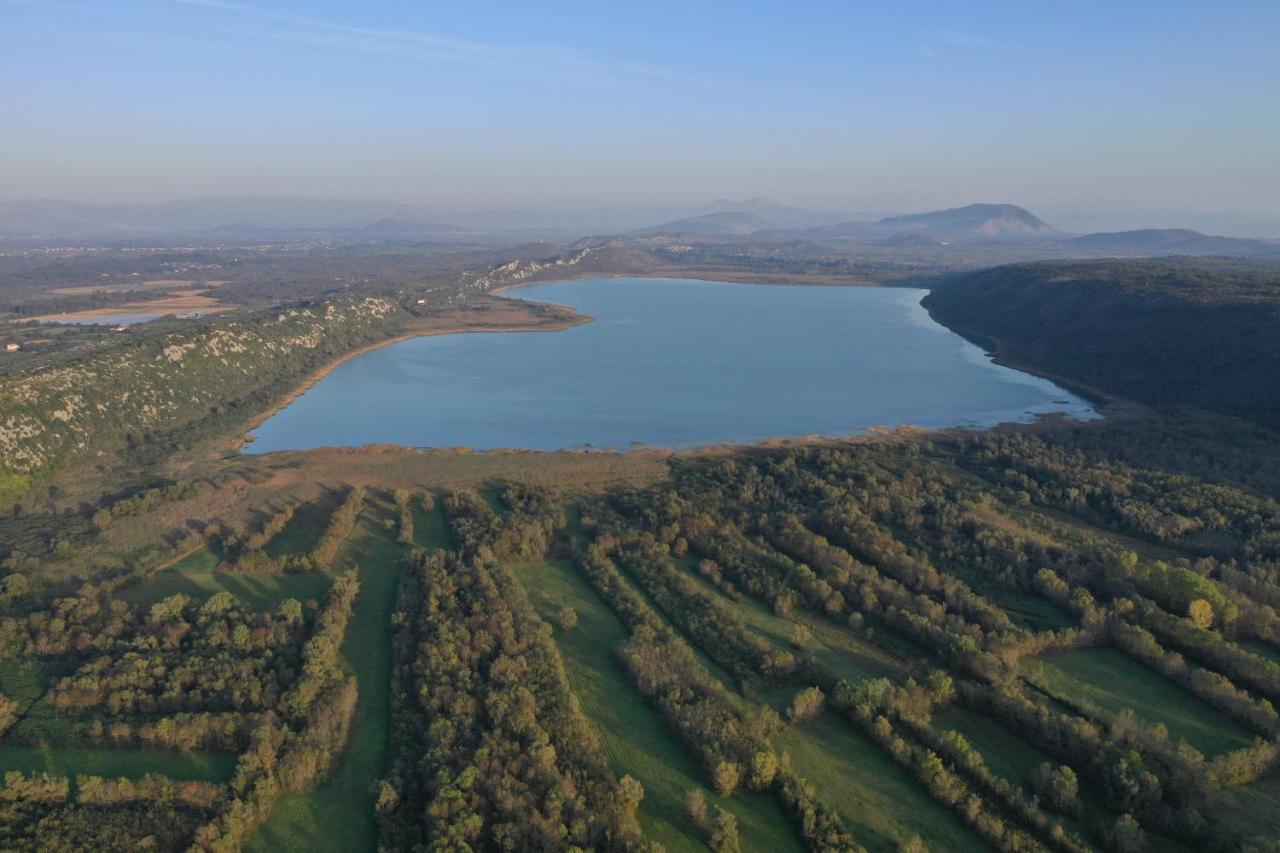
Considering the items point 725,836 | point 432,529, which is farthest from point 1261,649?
point 432,529

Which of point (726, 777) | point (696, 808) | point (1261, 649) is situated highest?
point (1261, 649)

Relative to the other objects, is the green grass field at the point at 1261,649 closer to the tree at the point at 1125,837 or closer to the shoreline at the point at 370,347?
the tree at the point at 1125,837

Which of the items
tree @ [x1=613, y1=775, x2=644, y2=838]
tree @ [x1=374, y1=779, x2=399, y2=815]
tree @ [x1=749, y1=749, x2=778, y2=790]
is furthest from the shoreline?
tree @ [x1=749, y1=749, x2=778, y2=790]

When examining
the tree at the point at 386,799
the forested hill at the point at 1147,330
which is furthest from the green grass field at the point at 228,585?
the forested hill at the point at 1147,330

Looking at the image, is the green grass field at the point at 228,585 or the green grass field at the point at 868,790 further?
the green grass field at the point at 228,585

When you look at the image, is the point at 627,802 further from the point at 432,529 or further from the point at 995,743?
the point at 432,529

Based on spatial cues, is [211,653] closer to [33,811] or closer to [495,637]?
[33,811]

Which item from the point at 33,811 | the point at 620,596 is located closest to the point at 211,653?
the point at 33,811
